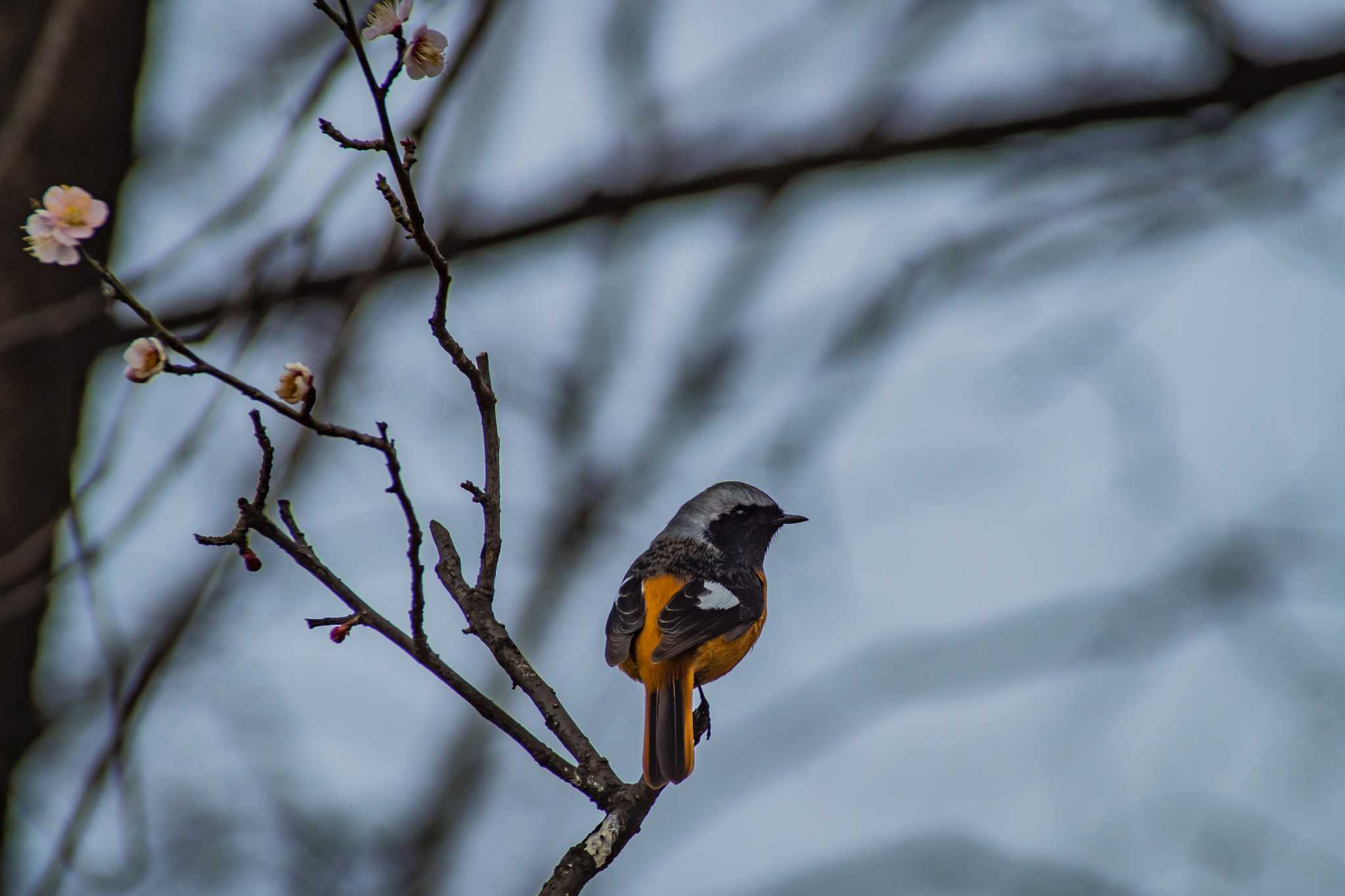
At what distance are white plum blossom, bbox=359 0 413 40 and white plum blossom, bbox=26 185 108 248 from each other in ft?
2.00

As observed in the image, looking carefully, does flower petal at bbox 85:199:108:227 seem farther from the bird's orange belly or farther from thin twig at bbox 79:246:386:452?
the bird's orange belly

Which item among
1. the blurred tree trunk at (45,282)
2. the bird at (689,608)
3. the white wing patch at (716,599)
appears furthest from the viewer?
the blurred tree trunk at (45,282)

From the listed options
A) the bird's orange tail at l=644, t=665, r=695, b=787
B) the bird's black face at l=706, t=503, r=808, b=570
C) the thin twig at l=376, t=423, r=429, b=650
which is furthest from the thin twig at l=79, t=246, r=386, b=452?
the bird's black face at l=706, t=503, r=808, b=570

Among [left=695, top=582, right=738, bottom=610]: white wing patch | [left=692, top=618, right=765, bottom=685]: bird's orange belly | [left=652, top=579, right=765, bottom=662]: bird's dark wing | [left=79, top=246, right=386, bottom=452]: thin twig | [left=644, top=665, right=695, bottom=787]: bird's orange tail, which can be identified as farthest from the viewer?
[left=695, top=582, right=738, bottom=610]: white wing patch

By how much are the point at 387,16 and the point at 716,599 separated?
315 cm

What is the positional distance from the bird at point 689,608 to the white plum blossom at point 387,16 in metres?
1.91

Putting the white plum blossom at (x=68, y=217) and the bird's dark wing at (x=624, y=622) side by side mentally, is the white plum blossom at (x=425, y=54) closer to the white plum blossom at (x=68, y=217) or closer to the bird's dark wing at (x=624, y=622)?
the white plum blossom at (x=68, y=217)

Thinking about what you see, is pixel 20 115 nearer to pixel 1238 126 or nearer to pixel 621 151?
pixel 621 151

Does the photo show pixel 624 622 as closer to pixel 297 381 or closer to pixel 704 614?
pixel 704 614

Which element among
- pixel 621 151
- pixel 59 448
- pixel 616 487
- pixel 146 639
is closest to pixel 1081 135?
pixel 621 151

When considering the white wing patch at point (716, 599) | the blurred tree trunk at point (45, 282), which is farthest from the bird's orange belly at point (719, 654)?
the blurred tree trunk at point (45, 282)

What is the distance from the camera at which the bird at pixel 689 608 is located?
4055mm

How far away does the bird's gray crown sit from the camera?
6.09 meters

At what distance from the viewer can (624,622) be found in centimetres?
Result: 488
